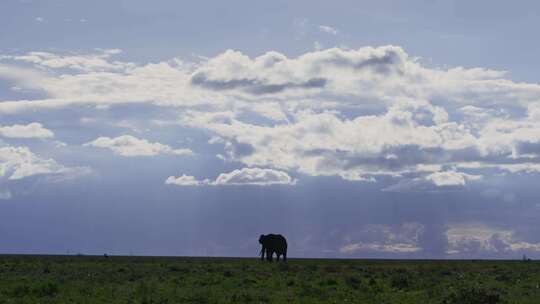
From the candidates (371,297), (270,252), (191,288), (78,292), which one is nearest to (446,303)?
(371,297)

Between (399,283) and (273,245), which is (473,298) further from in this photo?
(273,245)

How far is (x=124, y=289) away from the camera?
33.2m

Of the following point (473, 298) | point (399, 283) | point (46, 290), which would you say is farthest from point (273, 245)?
point (473, 298)

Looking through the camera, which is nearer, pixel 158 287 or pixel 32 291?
pixel 32 291

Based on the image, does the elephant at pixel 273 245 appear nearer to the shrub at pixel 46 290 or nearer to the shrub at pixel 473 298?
the shrub at pixel 46 290

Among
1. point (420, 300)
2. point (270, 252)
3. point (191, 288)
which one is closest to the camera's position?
point (420, 300)

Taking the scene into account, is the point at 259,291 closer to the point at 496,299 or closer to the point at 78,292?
the point at 78,292

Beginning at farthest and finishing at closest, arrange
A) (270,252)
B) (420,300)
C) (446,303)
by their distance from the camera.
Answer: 1. (270,252)
2. (420,300)
3. (446,303)

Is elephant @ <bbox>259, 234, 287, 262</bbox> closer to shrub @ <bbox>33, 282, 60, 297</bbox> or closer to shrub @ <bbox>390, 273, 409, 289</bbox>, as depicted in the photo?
shrub @ <bbox>390, 273, 409, 289</bbox>

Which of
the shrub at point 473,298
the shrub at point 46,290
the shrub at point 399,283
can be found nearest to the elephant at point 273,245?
the shrub at point 399,283

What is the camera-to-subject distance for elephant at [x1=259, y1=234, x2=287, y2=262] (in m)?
81.7

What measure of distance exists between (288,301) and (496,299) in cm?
766

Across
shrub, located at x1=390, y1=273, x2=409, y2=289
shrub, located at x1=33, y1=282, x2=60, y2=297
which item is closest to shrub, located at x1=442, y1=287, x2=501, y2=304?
shrub, located at x1=390, y1=273, x2=409, y2=289

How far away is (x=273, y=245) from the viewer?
8194 centimetres
